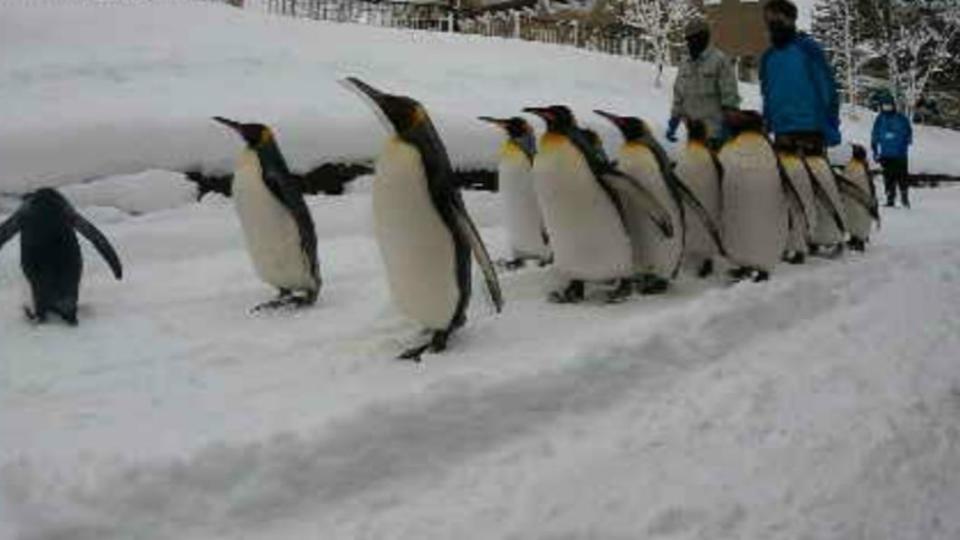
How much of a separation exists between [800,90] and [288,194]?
3.35 meters

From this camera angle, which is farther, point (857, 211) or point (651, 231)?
point (857, 211)

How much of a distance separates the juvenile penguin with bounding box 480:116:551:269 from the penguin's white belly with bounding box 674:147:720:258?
73 cm

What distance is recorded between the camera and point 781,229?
19.8 ft

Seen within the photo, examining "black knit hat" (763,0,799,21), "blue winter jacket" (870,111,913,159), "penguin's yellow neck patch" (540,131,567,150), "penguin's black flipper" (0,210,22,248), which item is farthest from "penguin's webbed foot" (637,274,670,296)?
"blue winter jacket" (870,111,913,159)

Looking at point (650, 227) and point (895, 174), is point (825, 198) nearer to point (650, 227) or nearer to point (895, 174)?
point (650, 227)

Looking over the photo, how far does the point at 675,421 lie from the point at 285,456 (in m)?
1.19

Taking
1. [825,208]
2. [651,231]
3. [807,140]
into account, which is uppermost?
[807,140]

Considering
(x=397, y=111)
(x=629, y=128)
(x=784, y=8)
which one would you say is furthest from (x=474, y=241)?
(x=784, y=8)

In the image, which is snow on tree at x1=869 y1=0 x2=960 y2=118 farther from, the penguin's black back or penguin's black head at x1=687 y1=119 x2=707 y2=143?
the penguin's black back

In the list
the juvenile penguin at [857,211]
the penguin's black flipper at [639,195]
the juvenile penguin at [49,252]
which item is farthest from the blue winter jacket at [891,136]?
the juvenile penguin at [49,252]

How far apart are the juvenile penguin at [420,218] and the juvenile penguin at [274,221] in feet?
3.55

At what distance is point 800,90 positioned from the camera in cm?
725

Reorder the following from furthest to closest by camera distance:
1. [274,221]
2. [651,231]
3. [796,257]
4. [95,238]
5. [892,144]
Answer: [892,144] → [796,257] → [95,238] → [651,231] → [274,221]

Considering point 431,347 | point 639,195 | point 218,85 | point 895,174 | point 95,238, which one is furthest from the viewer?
point 895,174
